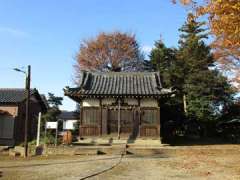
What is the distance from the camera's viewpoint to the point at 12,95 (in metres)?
33.2

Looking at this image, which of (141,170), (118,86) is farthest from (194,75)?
(141,170)

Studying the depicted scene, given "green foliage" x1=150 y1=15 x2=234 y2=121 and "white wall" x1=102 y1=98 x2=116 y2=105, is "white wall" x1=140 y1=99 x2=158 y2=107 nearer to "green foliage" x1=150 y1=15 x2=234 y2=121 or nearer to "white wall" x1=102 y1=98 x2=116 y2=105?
"white wall" x1=102 y1=98 x2=116 y2=105

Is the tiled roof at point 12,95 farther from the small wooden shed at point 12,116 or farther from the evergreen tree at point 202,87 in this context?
the evergreen tree at point 202,87

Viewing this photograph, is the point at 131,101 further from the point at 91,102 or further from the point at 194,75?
the point at 194,75

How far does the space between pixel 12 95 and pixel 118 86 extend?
1159cm

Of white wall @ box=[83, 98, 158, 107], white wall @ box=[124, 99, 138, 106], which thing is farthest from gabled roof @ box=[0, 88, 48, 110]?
white wall @ box=[124, 99, 138, 106]

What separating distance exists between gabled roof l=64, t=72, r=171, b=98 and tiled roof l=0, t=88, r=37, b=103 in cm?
783

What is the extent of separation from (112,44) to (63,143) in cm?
2592

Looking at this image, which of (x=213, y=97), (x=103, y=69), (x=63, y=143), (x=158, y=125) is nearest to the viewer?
(x=63, y=143)

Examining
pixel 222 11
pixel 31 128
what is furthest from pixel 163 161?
pixel 31 128

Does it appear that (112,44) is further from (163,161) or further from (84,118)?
(163,161)

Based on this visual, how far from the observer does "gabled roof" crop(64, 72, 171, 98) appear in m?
25.5

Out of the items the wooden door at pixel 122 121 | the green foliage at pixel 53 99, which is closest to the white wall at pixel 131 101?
the wooden door at pixel 122 121

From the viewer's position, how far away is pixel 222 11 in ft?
36.7
